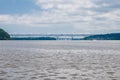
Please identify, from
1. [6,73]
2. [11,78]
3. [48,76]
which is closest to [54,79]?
[48,76]

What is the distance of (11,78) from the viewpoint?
93.8 feet

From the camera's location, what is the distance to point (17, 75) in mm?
30516

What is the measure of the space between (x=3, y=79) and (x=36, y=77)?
322 centimetres

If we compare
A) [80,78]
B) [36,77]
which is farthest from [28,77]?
[80,78]

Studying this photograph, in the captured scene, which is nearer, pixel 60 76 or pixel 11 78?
pixel 11 78

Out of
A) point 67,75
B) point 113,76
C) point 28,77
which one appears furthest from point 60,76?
point 113,76

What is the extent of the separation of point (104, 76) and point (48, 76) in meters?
5.56

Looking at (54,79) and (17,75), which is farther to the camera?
(17,75)

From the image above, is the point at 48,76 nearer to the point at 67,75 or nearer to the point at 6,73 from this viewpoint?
the point at 67,75

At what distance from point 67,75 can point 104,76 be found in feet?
12.1

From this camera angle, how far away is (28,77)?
29.3m

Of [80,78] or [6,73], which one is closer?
[80,78]

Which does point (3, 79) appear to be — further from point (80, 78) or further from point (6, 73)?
point (80, 78)

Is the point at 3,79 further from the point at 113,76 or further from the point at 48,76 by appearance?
the point at 113,76
